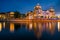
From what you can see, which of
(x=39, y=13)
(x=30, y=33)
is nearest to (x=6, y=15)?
(x=39, y=13)

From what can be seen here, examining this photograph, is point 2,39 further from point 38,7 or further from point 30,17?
point 38,7

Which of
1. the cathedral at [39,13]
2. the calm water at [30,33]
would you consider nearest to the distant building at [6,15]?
the cathedral at [39,13]

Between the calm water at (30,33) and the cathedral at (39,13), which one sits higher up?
the cathedral at (39,13)

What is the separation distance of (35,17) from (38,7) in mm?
7029

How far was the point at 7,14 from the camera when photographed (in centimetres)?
7119

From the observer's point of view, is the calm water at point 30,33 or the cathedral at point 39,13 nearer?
the calm water at point 30,33

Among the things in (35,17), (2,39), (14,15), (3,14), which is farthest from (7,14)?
(2,39)

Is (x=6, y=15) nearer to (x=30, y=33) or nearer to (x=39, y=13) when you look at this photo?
(x=39, y=13)

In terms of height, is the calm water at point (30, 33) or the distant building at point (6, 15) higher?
the distant building at point (6, 15)

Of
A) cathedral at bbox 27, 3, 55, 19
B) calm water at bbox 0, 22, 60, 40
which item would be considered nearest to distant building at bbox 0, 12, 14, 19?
cathedral at bbox 27, 3, 55, 19

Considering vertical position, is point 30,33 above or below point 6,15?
below

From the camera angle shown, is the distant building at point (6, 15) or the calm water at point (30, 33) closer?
the calm water at point (30, 33)

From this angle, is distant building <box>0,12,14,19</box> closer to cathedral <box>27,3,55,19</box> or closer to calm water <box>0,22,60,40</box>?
cathedral <box>27,3,55,19</box>

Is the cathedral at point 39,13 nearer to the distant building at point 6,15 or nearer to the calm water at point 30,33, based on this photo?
the distant building at point 6,15
